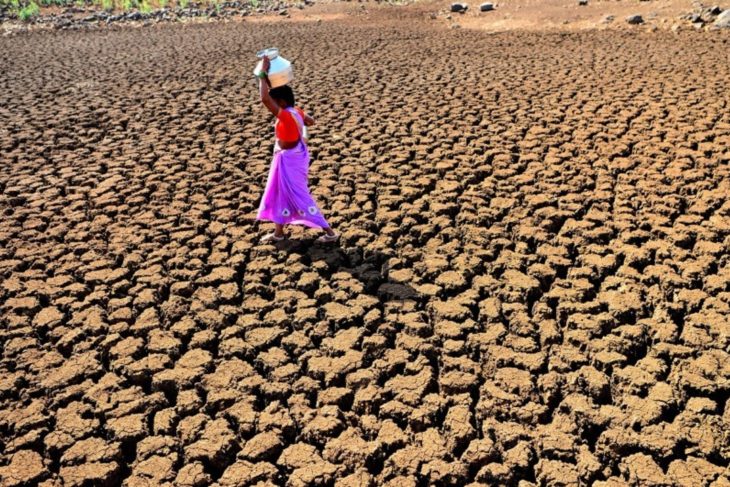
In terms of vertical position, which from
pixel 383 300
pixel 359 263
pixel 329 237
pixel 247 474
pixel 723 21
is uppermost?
pixel 723 21

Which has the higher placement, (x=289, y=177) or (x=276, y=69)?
(x=276, y=69)

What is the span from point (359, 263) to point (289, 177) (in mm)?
768

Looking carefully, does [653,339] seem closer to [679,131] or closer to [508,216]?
[508,216]

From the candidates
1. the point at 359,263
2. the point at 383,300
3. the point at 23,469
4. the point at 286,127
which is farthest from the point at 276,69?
the point at 23,469

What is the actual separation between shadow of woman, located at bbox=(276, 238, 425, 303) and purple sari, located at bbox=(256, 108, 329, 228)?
0.56 feet

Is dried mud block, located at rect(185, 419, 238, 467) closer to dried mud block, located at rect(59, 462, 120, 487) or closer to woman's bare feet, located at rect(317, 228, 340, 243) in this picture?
dried mud block, located at rect(59, 462, 120, 487)

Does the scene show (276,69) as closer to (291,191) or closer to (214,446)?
(291,191)

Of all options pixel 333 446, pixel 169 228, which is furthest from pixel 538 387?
pixel 169 228

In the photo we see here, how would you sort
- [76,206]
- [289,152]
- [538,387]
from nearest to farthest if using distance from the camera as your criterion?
[538,387], [289,152], [76,206]

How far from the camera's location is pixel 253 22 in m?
16.0

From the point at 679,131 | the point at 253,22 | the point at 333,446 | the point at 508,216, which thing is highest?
the point at 253,22

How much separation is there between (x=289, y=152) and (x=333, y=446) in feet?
6.96

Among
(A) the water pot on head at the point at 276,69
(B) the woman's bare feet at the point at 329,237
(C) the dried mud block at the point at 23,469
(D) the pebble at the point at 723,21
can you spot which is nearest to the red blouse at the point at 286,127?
(A) the water pot on head at the point at 276,69

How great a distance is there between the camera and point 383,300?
355cm
